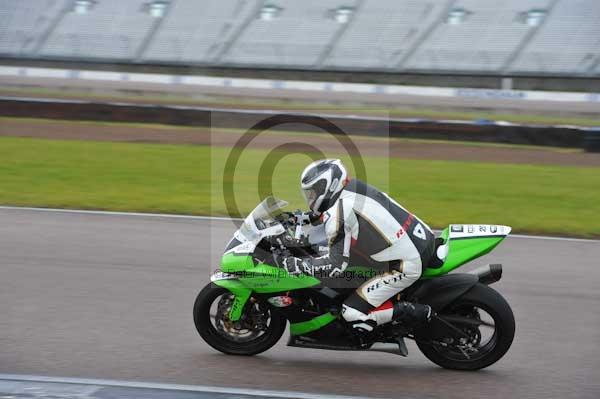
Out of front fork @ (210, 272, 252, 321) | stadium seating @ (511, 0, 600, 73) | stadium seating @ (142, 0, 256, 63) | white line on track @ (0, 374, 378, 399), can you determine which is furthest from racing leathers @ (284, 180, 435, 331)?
stadium seating @ (142, 0, 256, 63)

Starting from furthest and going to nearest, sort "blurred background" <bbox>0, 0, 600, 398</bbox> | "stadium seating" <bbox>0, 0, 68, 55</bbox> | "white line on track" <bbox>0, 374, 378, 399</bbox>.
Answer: "stadium seating" <bbox>0, 0, 68, 55</bbox> → "blurred background" <bbox>0, 0, 600, 398</bbox> → "white line on track" <bbox>0, 374, 378, 399</bbox>

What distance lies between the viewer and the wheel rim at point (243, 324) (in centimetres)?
604

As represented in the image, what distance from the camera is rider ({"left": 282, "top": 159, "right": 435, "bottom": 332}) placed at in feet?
18.5

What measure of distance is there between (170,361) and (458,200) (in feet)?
28.4

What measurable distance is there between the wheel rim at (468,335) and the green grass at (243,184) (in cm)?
581

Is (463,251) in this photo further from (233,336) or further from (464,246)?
(233,336)

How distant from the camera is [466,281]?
5.78 m

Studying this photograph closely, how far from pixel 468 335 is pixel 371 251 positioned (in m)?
0.95

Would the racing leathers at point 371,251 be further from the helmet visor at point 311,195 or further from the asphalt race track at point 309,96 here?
the asphalt race track at point 309,96

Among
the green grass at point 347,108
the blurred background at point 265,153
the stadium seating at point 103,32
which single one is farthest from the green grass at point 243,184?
the stadium seating at point 103,32

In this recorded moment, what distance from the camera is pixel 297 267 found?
18.9 ft

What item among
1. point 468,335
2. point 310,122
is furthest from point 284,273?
point 310,122

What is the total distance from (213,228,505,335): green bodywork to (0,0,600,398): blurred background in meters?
0.54

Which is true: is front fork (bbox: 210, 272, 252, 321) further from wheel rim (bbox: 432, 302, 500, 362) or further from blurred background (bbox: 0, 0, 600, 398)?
wheel rim (bbox: 432, 302, 500, 362)
